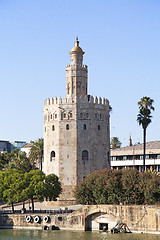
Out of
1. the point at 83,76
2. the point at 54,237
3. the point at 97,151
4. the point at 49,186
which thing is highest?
the point at 83,76

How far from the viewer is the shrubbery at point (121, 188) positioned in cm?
5184

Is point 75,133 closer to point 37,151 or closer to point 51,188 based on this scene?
point 51,188

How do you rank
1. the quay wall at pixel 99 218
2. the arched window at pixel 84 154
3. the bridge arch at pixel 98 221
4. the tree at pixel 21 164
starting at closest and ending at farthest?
the quay wall at pixel 99 218, the bridge arch at pixel 98 221, the arched window at pixel 84 154, the tree at pixel 21 164

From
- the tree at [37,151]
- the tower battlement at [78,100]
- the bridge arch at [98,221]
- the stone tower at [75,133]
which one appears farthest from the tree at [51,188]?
the tree at [37,151]

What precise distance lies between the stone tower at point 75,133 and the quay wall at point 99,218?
51.2 feet

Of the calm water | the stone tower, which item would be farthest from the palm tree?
the calm water

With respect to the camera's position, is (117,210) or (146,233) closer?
(146,233)

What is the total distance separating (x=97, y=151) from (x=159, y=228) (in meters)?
27.8

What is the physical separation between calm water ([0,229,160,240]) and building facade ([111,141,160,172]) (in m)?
36.9

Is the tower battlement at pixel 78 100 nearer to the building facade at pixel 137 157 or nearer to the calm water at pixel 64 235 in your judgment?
the building facade at pixel 137 157

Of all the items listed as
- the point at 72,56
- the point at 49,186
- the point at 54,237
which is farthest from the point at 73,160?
the point at 54,237

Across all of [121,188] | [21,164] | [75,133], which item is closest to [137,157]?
[75,133]

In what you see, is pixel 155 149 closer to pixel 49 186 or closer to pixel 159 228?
pixel 49 186

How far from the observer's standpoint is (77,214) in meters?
53.1
